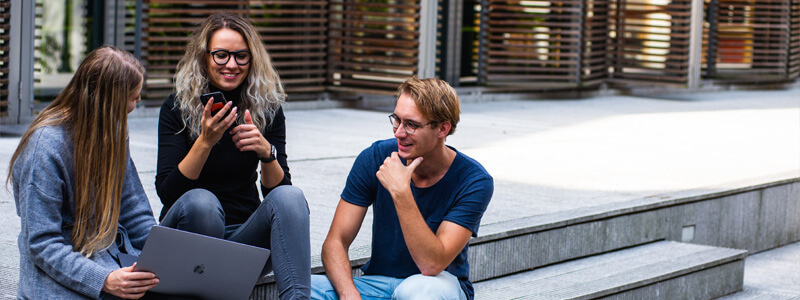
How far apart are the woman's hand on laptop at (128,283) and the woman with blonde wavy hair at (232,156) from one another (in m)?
0.45

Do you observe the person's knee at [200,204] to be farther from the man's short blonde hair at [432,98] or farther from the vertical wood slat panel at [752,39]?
the vertical wood slat panel at [752,39]

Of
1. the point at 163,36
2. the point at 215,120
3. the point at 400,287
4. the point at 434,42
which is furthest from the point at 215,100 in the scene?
the point at 434,42

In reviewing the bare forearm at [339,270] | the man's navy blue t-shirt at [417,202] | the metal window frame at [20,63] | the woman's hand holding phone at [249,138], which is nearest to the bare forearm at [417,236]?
the man's navy blue t-shirt at [417,202]

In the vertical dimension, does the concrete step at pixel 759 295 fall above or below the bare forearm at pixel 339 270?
below

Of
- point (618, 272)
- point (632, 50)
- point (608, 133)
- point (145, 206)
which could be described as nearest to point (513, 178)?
point (618, 272)

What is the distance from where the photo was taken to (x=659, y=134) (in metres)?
9.73

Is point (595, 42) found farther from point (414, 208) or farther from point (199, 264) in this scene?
point (199, 264)

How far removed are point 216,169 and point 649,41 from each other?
1164 cm

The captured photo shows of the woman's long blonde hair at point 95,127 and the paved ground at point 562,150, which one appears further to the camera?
the paved ground at point 562,150

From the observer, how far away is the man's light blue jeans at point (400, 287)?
3145 mm

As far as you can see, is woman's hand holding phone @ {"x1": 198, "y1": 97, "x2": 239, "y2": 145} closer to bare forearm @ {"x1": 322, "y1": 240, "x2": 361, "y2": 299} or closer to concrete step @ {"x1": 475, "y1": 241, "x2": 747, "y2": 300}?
bare forearm @ {"x1": 322, "y1": 240, "x2": 361, "y2": 299}

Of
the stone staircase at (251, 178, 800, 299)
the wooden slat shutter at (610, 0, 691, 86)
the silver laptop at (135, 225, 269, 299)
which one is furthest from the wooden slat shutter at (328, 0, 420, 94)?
the silver laptop at (135, 225, 269, 299)

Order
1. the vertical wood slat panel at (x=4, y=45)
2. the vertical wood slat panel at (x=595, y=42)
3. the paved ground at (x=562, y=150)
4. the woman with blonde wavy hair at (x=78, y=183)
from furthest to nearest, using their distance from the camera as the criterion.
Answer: the vertical wood slat panel at (x=595, y=42)
the vertical wood slat panel at (x=4, y=45)
the paved ground at (x=562, y=150)
the woman with blonde wavy hair at (x=78, y=183)

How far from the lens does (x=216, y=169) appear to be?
348 centimetres
